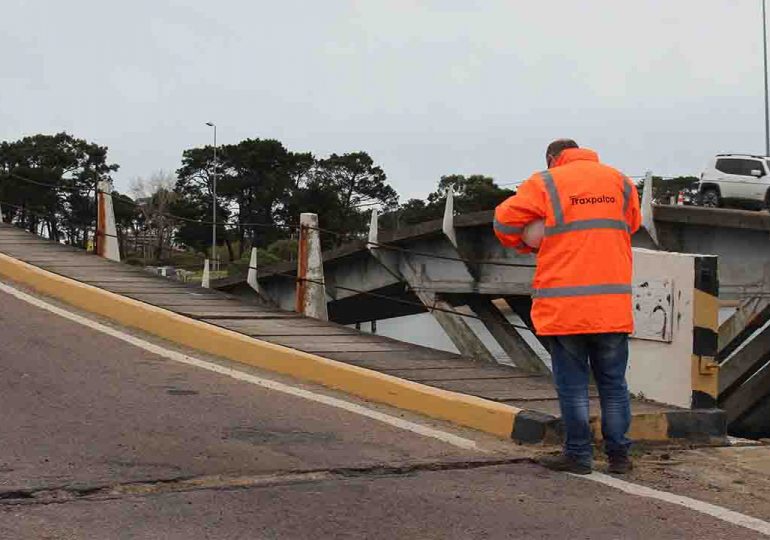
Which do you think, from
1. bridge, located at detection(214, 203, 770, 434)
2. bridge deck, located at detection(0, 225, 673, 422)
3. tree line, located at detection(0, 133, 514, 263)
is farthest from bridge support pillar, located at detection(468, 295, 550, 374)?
tree line, located at detection(0, 133, 514, 263)

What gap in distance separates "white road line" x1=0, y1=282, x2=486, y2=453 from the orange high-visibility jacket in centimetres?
102

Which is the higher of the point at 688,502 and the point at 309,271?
the point at 309,271

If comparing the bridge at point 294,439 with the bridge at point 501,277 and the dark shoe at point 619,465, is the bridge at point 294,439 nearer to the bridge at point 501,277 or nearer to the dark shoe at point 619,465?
the dark shoe at point 619,465

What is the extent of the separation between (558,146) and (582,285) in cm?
81

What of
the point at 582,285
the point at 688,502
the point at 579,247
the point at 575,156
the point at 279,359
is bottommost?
the point at 688,502

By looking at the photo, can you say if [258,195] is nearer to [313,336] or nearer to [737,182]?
[737,182]

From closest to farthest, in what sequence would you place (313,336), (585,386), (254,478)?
(254,478) → (585,386) → (313,336)

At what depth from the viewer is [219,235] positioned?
68.6m

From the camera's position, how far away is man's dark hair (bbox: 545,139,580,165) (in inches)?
211

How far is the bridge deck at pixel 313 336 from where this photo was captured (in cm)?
687

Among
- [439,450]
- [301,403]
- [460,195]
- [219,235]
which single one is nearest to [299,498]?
[439,450]

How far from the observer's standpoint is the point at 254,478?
4684 millimetres

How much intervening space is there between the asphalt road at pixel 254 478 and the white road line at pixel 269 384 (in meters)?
0.12

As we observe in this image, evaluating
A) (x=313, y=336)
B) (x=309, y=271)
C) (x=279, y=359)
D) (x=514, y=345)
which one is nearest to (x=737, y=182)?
(x=514, y=345)
